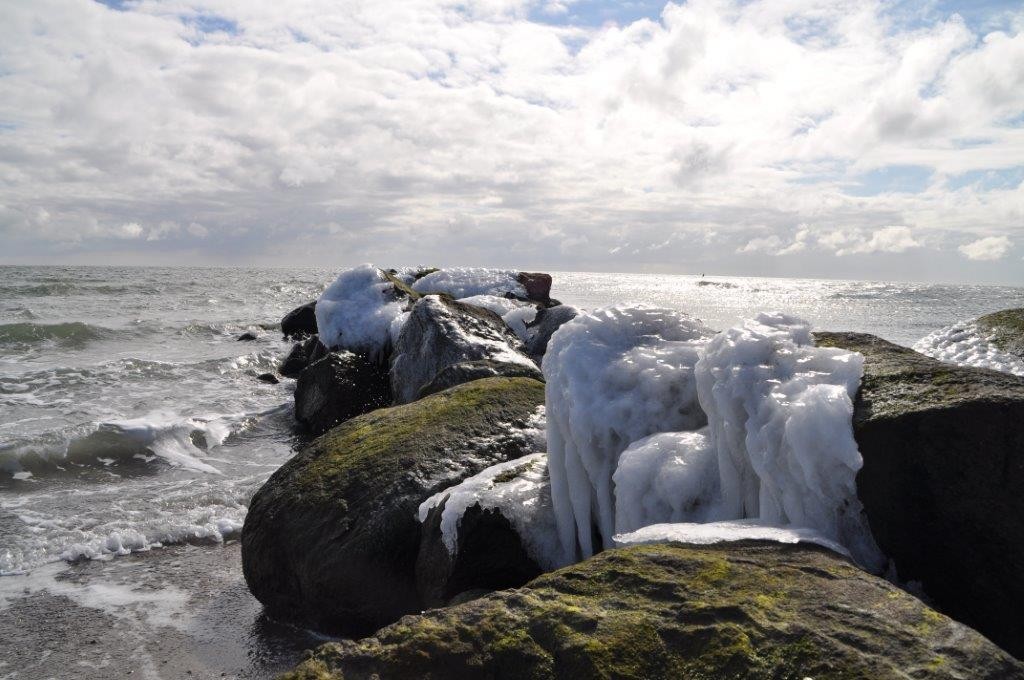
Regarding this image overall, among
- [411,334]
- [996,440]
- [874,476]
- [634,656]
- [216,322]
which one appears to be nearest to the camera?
[634,656]

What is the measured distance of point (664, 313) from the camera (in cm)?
541

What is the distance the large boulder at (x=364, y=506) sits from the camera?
4.79 m

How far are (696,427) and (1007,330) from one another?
468 centimetres

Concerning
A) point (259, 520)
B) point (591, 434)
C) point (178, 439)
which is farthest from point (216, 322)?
point (591, 434)

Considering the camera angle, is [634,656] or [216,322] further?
[216,322]

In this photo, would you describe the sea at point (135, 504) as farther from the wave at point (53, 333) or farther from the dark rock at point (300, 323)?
the dark rock at point (300, 323)

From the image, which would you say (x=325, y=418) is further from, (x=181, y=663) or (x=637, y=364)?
(x=637, y=364)

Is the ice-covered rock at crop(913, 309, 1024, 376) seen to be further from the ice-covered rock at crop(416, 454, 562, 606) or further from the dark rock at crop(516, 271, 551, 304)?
the dark rock at crop(516, 271, 551, 304)

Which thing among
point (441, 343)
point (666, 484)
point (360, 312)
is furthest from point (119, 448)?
point (666, 484)

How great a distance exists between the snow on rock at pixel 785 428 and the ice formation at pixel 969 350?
3.00 m

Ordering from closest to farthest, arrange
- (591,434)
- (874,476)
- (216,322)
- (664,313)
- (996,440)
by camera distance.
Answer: (996,440) → (874,476) → (591,434) → (664,313) → (216,322)

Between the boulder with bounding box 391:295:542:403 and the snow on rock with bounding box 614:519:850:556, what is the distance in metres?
5.41

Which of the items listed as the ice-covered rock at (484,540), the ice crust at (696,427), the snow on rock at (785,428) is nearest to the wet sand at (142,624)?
the ice-covered rock at (484,540)

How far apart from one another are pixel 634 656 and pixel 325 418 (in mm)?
8777
